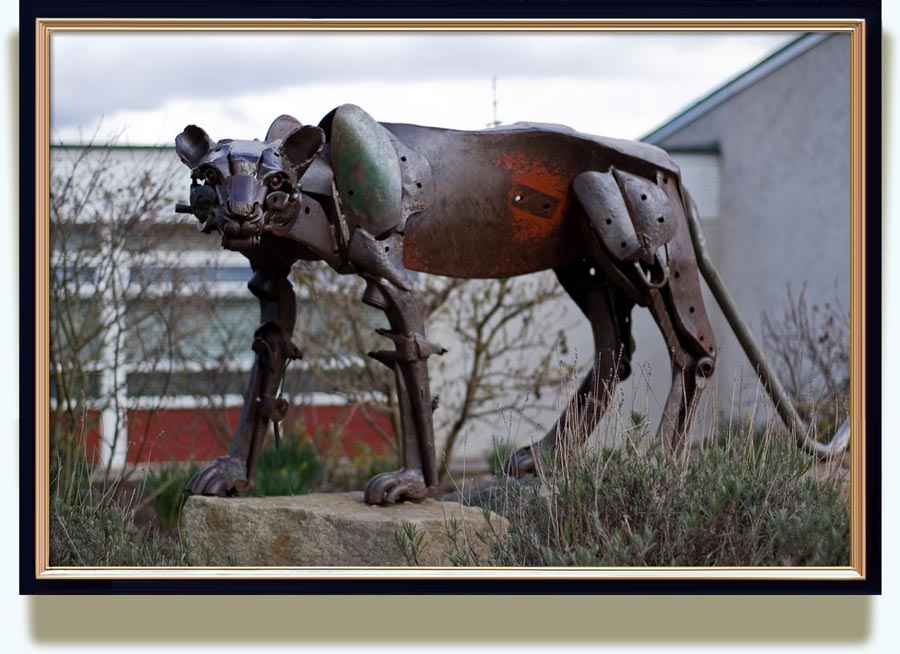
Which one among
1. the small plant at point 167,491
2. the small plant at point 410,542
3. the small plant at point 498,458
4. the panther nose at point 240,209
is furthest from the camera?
the small plant at point 167,491

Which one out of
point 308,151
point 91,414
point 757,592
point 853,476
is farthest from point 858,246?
point 91,414

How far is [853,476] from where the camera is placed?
4.39 m

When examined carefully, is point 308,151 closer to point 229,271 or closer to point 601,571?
point 601,571

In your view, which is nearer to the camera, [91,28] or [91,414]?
[91,28]

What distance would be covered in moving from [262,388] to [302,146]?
113 cm

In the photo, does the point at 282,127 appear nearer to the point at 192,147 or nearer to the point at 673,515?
the point at 192,147

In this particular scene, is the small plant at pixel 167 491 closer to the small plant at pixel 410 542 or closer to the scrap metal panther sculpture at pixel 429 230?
the scrap metal panther sculpture at pixel 429 230

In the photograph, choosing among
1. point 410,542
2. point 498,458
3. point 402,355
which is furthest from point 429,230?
point 410,542

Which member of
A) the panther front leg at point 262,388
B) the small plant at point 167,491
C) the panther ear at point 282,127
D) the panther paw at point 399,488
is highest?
the panther ear at point 282,127

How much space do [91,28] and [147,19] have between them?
21 centimetres

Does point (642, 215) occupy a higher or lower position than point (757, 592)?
higher

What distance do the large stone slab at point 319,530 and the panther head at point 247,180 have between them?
1109 millimetres
